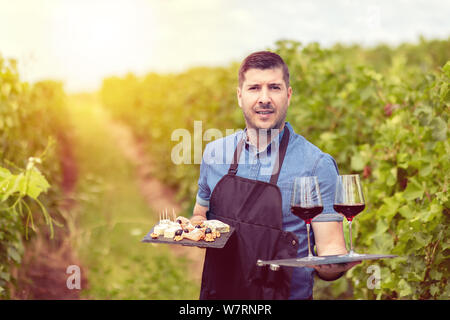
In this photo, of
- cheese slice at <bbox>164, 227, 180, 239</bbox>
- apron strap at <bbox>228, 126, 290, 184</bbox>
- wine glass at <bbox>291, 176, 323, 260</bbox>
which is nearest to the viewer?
wine glass at <bbox>291, 176, 323, 260</bbox>

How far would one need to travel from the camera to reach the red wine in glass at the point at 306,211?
2.18m

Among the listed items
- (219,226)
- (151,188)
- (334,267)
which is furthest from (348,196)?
(151,188)

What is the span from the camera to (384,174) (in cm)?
407

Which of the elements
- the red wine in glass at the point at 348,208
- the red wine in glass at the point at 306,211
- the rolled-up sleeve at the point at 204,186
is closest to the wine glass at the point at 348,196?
the red wine in glass at the point at 348,208

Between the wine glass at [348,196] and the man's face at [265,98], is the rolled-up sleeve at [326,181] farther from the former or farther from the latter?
the man's face at [265,98]

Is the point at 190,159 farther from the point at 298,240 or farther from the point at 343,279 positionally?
the point at 298,240

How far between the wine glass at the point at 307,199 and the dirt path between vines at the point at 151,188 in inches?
199

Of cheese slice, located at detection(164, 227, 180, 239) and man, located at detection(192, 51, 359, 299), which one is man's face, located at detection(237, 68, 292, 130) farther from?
cheese slice, located at detection(164, 227, 180, 239)

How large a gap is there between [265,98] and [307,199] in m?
0.50

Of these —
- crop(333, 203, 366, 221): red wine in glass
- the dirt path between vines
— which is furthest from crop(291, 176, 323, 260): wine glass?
the dirt path between vines

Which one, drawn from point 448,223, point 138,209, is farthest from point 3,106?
point 138,209

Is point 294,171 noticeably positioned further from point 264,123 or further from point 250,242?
point 250,242

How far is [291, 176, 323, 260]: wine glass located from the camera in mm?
2168

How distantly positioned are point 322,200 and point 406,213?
152 cm
